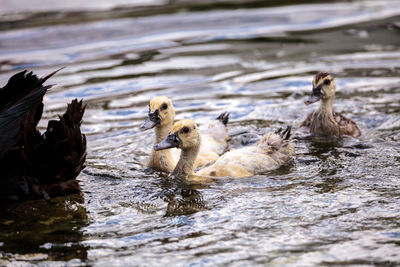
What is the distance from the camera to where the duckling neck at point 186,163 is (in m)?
7.46

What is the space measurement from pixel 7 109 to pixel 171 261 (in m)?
2.46

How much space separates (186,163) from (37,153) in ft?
5.91

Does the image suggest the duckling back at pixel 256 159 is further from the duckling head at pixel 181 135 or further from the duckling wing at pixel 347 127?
the duckling wing at pixel 347 127

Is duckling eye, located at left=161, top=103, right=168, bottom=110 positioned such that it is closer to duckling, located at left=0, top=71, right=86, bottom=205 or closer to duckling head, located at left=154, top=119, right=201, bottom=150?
duckling head, located at left=154, top=119, right=201, bottom=150

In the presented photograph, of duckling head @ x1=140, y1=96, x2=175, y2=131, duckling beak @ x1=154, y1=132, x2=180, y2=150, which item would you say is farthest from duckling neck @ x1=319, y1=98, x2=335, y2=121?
duckling beak @ x1=154, y1=132, x2=180, y2=150

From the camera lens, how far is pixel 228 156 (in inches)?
302

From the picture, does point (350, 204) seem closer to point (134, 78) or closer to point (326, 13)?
point (134, 78)

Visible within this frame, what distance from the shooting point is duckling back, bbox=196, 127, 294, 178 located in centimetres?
741

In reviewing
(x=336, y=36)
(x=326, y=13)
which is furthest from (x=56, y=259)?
(x=326, y=13)

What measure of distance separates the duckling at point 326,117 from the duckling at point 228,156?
46.1 inches

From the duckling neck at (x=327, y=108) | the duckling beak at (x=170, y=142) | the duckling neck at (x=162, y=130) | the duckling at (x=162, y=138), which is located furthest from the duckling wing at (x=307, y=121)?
the duckling beak at (x=170, y=142)

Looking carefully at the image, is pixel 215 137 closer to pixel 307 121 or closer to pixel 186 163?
pixel 307 121

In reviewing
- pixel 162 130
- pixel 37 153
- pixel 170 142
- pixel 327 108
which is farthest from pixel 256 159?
pixel 37 153

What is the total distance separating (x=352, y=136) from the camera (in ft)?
28.8
